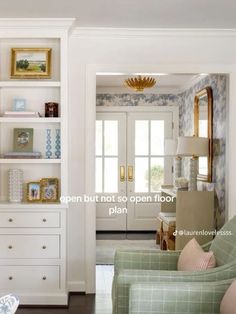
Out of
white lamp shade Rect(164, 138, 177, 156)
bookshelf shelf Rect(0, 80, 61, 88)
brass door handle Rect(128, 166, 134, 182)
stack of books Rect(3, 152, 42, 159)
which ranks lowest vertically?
brass door handle Rect(128, 166, 134, 182)

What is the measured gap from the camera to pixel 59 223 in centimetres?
388

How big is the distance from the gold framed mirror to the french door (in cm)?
151

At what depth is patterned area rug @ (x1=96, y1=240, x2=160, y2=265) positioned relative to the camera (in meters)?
5.62

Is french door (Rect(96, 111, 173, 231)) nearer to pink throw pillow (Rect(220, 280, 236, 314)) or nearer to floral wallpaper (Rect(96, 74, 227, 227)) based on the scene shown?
floral wallpaper (Rect(96, 74, 227, 227))

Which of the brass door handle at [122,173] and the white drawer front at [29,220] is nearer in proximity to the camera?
the white drawer front at [29,220]

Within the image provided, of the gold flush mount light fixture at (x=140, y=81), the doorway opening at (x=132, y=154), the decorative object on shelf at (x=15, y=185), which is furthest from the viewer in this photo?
the doorway opening at (x=132, y=154)

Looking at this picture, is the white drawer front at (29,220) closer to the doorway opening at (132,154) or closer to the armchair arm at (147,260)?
the armchair arm at (147,260)

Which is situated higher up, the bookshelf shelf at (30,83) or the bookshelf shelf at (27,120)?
the bookshelf shelf at (30,83)

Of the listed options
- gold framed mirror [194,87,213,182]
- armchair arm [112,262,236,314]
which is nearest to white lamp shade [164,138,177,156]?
gold framed mirror [194,87,213,182]

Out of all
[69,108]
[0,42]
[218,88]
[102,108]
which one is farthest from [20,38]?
[102,108]

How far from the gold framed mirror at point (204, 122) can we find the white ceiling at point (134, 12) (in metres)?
1.46

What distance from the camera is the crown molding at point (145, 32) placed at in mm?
4113

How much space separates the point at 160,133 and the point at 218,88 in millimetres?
2622

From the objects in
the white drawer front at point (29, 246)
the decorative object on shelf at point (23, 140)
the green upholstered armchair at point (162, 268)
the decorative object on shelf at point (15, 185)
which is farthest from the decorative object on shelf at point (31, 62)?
the green upholstered armchair at point (162, 268)
